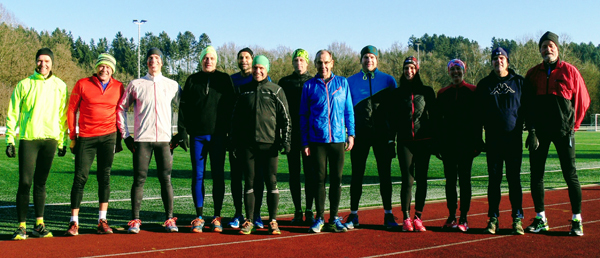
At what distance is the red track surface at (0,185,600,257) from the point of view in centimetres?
491

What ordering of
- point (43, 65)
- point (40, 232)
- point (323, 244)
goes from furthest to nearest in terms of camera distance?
point (43, 65), point (40, 232), point (323, 244)

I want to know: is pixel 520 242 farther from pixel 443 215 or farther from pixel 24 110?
pixel 24 110

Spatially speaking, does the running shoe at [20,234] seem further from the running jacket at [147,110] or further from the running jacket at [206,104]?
the running jacket at [206,104]

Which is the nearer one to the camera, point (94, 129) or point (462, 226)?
point (94, 129)

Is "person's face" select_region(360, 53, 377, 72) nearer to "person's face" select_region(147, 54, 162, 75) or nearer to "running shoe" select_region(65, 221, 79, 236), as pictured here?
"person's face" select_region(147, 54, 162, 75)

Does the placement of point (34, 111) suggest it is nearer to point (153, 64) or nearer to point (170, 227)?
point (153, 64)

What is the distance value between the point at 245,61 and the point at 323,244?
8.11ft

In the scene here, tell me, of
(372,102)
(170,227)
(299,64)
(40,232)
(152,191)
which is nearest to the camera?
(40,232)

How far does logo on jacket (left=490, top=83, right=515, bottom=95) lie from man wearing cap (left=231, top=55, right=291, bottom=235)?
2.35 metres

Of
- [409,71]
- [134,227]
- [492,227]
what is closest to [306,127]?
[409,71]

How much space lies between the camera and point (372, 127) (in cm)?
610

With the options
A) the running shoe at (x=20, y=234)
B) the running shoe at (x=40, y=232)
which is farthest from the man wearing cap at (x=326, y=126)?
the running shoe at (x=20, y=234)

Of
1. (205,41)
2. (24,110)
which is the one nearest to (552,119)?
(24,110)

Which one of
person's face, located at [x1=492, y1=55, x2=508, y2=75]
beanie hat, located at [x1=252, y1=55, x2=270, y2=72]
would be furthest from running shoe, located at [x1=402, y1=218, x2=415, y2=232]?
beanie hat, located at [x1=252, y1=55, x2=270, y2=72]
